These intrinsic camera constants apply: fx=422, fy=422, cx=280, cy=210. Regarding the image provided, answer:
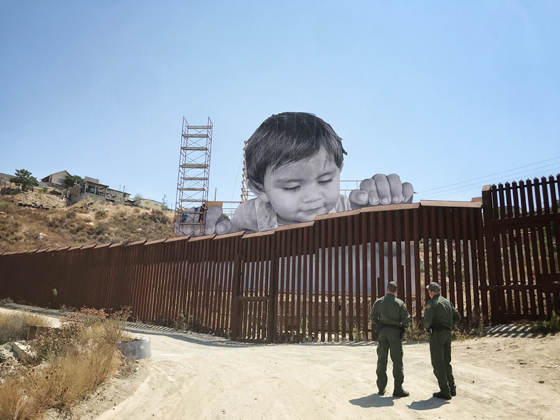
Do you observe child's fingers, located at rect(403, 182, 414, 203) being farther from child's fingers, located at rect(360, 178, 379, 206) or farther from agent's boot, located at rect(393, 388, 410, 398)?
agent's boot, located at rect(393, 388, 410, 398)

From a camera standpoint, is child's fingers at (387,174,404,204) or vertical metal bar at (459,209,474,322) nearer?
vertical metal bar at (459,209,474,322)

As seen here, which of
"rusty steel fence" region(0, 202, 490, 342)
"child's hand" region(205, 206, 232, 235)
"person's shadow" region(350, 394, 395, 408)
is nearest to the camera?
"person's shadow" region(350, 394, 395, 408)

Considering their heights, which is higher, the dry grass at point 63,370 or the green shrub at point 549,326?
the green shrub at point 549,326

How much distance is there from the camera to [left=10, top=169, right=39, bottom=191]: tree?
69938mm

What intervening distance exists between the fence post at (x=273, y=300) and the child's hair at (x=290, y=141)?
22.2m

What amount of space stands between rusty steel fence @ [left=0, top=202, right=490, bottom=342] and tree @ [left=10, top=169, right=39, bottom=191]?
63271 mm

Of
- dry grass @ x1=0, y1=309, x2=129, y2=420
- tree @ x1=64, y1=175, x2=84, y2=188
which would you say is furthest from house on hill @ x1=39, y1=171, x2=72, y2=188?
dry grass @ x1=0, y1=309, x2=129, y2=420

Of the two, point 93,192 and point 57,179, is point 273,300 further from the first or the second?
point 57,179

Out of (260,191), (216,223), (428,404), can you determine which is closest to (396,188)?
(260,191)

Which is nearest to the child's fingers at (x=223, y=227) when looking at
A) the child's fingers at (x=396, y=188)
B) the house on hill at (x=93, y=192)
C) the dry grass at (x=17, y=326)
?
the child's fingers at (x=396, y=188)

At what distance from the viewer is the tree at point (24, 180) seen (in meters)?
69.9

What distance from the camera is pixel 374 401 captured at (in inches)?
195

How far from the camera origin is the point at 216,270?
1290cm

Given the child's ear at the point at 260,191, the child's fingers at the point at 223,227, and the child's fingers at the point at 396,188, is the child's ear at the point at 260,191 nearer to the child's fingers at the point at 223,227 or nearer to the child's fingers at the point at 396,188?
the child's fingers at the point at 223,227
